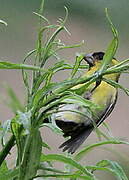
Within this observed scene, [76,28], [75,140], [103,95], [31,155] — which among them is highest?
[76,28]

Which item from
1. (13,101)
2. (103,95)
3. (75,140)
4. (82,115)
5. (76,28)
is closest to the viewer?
(13,101)

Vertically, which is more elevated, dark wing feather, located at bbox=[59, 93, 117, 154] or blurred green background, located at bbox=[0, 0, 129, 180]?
blurred green background, located at bbox=[0, 0, 129, 180]

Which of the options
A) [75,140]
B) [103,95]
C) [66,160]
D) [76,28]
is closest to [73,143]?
[75,140]

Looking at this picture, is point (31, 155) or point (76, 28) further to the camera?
point (76, 28)

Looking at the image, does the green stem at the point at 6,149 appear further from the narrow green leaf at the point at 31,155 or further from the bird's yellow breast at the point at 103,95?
the bird's yellow breast at the point at 103,95

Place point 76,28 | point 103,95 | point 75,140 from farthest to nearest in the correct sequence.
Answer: point 76,28
point 103,95
point 75,140

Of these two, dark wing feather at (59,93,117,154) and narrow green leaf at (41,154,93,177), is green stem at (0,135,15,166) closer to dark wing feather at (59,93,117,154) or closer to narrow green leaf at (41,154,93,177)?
narrow green leaf at (41,154,93,177)

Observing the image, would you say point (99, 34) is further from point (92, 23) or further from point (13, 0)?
point (13, 0)

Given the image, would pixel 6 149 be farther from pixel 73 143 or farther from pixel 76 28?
pixel 76 28

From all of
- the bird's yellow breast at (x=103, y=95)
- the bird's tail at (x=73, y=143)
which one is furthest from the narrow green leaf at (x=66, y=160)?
the bird's yellow breast at (x=103, y=95)

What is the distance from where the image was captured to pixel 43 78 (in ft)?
1.67

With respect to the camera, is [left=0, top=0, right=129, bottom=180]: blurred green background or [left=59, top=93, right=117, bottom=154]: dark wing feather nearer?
[left=59, top=93, right=117, bottom=154]: dark wing feather

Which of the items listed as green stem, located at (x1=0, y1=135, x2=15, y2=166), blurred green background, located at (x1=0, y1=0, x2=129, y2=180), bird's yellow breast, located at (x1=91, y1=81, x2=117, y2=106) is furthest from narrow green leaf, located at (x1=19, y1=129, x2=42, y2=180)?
blurred green background, located at (x1=0, y1=0, x2=129, y2=180)

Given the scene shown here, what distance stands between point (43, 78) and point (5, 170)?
82mm
